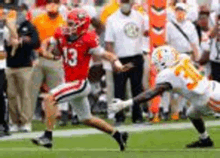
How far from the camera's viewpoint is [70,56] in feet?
52.6

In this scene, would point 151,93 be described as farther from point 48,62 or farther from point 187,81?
point 48,62

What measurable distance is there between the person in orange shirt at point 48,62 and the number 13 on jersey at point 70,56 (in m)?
4.99

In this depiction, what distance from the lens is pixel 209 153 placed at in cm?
1457

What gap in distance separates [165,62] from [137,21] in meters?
5.90

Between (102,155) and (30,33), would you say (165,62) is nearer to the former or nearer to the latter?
(102,155)

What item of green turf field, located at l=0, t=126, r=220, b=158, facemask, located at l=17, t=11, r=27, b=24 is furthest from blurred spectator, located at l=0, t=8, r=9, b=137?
facemask, located at l=17, t=11, r=27, b=24

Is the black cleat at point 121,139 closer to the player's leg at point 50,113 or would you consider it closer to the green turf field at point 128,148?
the green turf field at point 128,148

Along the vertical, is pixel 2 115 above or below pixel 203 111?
below

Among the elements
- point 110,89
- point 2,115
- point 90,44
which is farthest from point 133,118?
point 90,44

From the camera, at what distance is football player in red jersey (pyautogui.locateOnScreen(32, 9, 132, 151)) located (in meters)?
15.6

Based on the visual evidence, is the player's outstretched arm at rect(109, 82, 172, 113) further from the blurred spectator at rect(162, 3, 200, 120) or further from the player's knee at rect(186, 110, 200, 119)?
the blurred spectator at rect(162, 3, 200, 120)

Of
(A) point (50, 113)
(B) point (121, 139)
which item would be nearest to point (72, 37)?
(A) point (50, 113)

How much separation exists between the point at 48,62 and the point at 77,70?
5.34 meters

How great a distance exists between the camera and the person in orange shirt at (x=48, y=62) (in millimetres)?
21172
